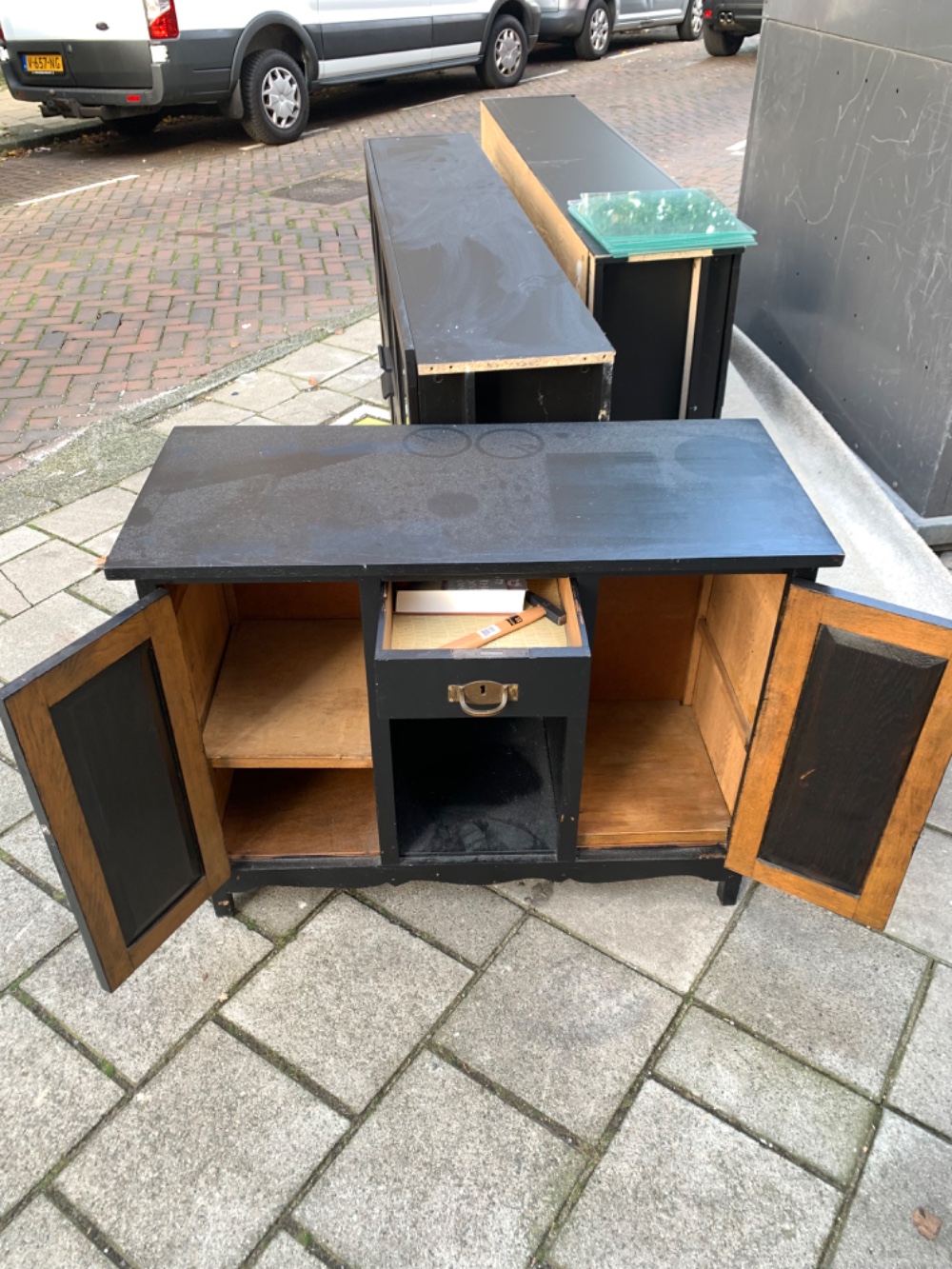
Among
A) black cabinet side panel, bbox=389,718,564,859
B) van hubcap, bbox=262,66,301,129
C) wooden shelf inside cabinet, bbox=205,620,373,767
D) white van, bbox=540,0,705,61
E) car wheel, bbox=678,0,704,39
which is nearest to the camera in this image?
wooden shelf inside cabinet, bbox=205,620,373,767

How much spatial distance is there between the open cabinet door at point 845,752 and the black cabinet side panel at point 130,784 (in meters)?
1.22

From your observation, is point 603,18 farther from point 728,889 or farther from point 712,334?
point 728,889

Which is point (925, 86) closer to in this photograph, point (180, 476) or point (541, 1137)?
point (180, 476)

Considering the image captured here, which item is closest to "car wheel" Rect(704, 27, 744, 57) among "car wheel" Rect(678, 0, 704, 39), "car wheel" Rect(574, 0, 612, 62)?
"car wheel" Rect(678, 0, 704, 39)

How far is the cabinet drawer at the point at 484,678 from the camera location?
186cm

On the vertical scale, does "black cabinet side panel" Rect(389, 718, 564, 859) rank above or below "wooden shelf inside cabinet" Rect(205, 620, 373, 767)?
below

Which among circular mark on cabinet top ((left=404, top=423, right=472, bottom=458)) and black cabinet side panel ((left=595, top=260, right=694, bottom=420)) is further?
black cabinet side panel ((left=595, top=260, right=694, bottom=420))

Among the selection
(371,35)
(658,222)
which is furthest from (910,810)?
(371,35)

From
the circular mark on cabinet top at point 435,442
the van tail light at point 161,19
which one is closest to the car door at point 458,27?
the van tail light at point 161,19

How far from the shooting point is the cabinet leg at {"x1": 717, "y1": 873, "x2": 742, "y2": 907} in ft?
7.70

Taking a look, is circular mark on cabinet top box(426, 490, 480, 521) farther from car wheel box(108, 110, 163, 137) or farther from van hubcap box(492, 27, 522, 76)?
A: van hubcap box(492, 27, 522, 76)

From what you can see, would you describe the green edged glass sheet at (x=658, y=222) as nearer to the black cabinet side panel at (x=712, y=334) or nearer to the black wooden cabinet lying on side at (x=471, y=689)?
the black cabinet side panel at (x=712, y=334)

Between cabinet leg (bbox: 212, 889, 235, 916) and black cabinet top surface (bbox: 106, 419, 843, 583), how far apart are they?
894mm

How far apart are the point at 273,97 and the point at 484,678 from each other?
8.88 m
